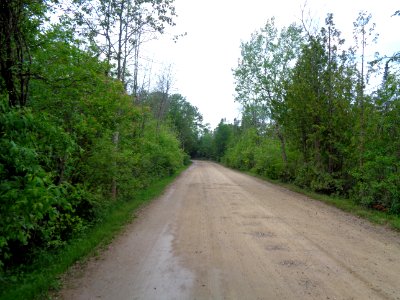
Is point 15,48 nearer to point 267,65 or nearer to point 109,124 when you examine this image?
point 109,124

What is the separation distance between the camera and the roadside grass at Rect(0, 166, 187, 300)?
5.12 meters

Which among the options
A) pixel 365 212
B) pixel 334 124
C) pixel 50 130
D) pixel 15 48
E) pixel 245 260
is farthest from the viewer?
pixel 334 124

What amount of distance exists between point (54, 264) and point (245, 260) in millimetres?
3649

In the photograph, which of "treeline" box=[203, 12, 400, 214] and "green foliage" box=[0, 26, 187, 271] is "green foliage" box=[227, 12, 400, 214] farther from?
"green foliage" box=[0, 26, 187, 271]

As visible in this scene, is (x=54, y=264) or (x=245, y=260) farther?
(x=245, y=260)

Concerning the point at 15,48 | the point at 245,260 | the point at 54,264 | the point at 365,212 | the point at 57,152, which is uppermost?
the point at 15,48

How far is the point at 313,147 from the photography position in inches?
778

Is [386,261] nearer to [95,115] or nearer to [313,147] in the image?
[95,115]

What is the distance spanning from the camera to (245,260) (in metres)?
6.53

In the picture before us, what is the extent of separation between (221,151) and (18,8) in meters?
86.4

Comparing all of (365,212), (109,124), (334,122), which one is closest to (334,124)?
(334,122)

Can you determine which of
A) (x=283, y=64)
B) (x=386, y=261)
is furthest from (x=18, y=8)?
(x=283, y=64)

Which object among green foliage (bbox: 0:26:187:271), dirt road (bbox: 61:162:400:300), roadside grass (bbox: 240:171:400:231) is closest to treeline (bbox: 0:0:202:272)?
green foliage (bbox: 0:26:187:271)

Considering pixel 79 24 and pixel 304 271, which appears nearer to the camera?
pixel 304 271
